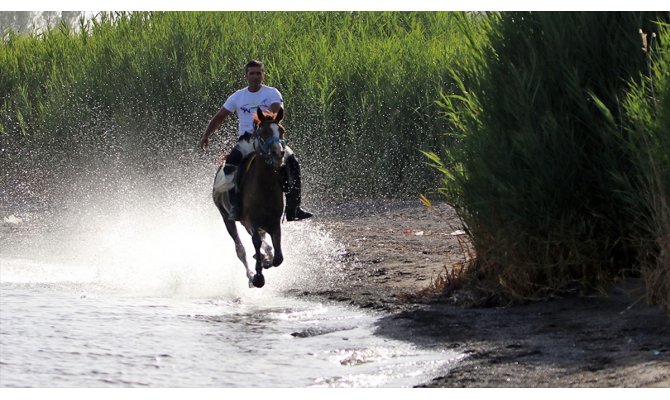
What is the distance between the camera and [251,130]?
14.3 metres

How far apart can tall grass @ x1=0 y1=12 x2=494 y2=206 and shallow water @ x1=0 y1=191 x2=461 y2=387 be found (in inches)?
137

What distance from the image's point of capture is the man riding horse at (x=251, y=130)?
14.1m

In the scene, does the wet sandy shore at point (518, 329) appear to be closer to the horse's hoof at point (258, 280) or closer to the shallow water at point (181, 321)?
the shallow water at point (181, 321)

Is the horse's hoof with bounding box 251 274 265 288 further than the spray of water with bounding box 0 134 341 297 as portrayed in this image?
No

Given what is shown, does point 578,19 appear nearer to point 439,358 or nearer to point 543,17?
point 543,17

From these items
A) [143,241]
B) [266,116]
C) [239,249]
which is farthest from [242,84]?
[266,116]

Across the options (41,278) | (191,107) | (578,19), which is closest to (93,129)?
(191,107)

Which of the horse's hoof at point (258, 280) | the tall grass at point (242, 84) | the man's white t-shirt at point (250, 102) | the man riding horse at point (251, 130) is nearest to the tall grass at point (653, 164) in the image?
the man riding horse at point (251, 130)

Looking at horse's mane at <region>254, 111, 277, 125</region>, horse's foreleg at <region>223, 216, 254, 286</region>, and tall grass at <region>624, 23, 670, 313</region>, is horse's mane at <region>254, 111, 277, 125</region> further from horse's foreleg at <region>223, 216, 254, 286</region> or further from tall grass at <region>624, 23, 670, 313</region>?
tall grass at <region>624, 23, 670, 313</region>

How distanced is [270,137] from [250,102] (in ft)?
3.53

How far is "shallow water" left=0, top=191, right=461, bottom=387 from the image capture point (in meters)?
9.84

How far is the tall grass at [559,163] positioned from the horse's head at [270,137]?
2054 mm

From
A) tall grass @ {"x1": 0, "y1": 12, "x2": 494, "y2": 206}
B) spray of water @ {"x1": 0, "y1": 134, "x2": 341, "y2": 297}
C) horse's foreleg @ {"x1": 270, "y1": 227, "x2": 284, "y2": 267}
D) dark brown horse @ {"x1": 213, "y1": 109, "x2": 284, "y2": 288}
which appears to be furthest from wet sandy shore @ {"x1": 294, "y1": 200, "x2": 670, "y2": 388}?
tall grass @ {"x1": 0, "y1": 12, "x2": 494, "y2": 206}

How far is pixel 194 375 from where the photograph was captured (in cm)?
988
